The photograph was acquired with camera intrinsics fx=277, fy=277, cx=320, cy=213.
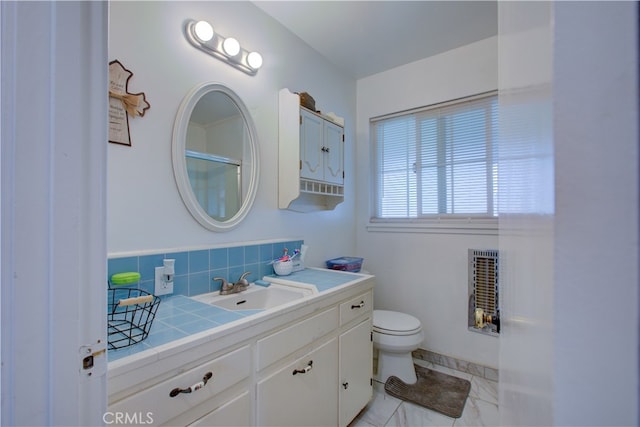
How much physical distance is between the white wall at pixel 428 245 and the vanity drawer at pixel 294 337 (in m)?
1.21

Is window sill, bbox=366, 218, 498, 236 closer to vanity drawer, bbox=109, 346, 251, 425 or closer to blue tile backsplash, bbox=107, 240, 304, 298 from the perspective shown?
blue tile backsplash, bbox=107, 240, 304, 298

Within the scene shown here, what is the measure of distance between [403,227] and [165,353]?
79.6 inches

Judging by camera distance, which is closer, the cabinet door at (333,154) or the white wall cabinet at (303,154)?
the white wall cabinet at (303,154)

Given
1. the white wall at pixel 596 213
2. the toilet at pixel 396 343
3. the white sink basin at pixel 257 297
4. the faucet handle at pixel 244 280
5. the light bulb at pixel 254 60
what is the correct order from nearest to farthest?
1. the white wall at pixel 596 213
2. the white sink basin at pixel 257 297
3. the faucet handle at pixel 244 280
4. the light bulb at pixel 254 60
5. the toilet at pixel 396 343

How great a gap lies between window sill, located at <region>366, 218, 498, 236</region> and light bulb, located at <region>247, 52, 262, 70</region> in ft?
5.21

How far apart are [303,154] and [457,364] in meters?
1.98

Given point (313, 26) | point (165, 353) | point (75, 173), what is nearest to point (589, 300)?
point (75, 173)

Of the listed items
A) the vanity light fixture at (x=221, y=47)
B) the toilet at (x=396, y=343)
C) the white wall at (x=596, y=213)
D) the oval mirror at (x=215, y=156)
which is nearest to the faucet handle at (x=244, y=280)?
the oval mirror at (x=215, y=156)

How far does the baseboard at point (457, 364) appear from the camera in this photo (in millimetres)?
2025

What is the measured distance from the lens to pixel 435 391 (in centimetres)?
190

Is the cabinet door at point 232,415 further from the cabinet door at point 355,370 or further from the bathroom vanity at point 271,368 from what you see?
the cabinet door at point 355,370

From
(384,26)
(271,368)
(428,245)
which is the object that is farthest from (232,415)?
(384,26)

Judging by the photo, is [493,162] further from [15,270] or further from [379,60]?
[15,270]

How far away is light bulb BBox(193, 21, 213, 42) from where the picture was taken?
1.37m
